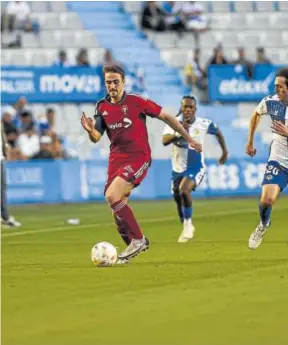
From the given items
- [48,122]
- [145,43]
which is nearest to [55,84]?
[48,122]

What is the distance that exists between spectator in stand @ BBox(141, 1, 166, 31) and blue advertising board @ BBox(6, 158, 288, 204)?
307 inches

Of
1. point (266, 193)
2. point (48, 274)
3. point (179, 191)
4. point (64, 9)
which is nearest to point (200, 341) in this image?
point (48, 274)

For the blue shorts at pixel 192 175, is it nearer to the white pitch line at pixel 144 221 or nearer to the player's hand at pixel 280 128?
the white pitch line at pixel 144 221

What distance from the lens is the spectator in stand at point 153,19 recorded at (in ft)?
116

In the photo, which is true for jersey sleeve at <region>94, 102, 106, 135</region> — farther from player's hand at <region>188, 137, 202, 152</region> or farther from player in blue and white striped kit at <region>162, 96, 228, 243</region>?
player in blue and white striped kit at <region>162, 96, 228, 243</region>

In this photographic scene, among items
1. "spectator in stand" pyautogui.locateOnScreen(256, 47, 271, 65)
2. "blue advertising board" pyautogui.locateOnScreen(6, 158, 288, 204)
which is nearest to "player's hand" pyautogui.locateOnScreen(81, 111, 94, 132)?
"blue advertising board" pyautogui.locateOnScreen(6, 158, 288, 204)

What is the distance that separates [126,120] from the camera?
43.6ft

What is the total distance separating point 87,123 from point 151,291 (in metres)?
2.76

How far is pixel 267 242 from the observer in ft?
52.7

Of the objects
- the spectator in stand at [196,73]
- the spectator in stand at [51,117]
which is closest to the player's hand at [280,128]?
the spectator in stand at [51,117]

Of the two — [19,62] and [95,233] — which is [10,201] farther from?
[95,233]

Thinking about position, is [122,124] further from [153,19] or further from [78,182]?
[153,19]

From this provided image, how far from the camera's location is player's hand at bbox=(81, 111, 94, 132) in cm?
1273

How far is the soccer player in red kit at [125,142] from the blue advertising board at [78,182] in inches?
578
